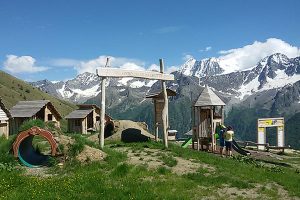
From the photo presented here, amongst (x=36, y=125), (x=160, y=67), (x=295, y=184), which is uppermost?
(x=160, y=67)

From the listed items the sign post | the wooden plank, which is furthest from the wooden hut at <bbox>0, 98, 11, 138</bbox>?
the sign post

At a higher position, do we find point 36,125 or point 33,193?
point 36,125

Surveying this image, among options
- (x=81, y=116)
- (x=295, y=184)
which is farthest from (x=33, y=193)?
(x=81, y=116)

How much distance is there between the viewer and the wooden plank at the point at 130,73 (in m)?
26.3

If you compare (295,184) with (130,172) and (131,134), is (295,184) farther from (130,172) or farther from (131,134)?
(131,134)

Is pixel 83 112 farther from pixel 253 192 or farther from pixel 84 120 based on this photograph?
pixel 253 192

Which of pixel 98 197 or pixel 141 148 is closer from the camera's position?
pixel 98 197

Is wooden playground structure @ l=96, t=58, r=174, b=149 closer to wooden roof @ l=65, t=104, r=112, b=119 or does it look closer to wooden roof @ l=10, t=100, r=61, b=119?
wooden roof @ l=10, t=100, r=61, b=119

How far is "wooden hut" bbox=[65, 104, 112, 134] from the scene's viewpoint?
6381 cm

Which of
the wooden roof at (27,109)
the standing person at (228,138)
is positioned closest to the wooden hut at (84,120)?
the wooden roof at (27,109)

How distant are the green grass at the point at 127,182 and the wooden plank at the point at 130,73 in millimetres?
5294

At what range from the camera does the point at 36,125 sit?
76.8 feet

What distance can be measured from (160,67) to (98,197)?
54.6ft

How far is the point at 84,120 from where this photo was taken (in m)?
64.1
